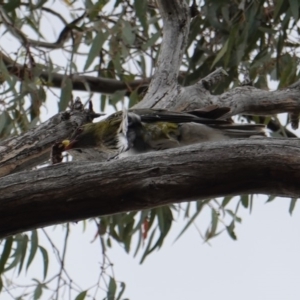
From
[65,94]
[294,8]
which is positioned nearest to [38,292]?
[65,94]

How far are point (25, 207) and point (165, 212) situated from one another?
1833 millimetres

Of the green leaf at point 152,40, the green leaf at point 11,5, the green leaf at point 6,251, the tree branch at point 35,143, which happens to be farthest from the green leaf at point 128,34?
the tree branch at point 35,143

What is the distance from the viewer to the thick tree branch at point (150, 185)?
165cm

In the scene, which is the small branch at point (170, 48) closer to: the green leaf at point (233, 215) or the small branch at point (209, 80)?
the small branch at point (209, 80)

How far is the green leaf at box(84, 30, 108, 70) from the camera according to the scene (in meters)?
3.50

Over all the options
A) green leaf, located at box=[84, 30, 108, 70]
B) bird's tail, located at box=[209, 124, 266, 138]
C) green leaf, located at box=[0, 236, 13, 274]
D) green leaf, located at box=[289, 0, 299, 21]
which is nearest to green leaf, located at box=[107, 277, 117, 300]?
green leaf, located at box=[0, 236, 13, 274]

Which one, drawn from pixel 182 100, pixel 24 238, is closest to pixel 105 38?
pixel 24 238

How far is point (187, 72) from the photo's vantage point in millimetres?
3527

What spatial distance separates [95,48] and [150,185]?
6.35ft

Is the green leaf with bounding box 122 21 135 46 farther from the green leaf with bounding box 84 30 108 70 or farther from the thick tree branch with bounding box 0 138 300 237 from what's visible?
the thick tree branch with bounding box 0 138 300 237

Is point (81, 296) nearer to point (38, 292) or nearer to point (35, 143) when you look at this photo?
point (38, 292)

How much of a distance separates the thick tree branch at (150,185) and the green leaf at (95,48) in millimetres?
1868

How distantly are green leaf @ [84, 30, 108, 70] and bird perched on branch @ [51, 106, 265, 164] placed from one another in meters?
1.08

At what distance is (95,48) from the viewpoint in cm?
352
